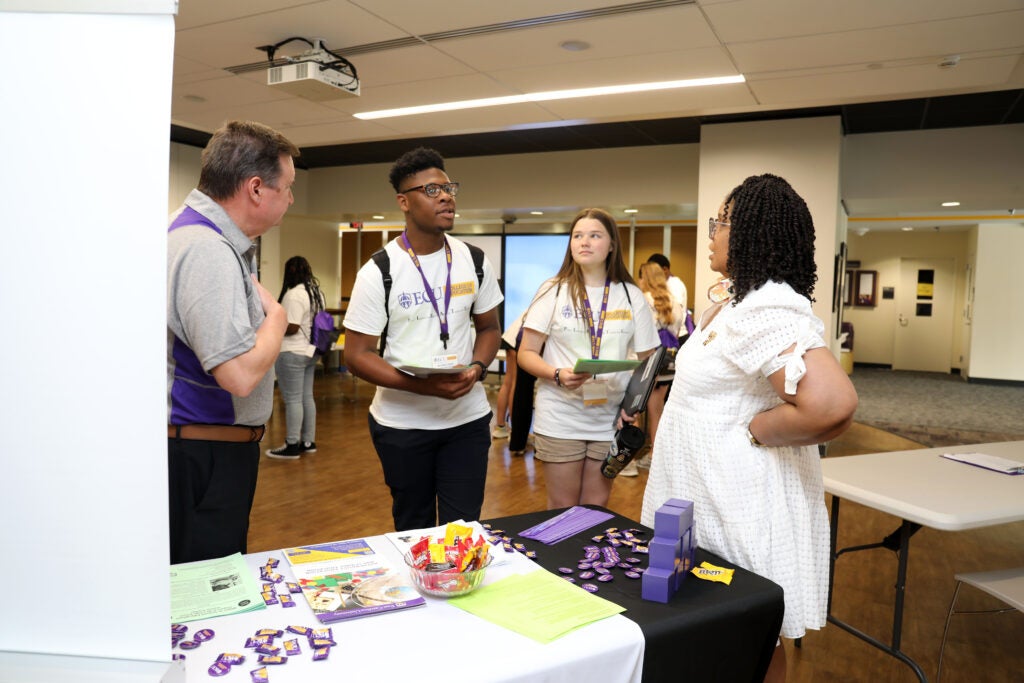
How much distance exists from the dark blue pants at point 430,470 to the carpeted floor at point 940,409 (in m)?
6.44

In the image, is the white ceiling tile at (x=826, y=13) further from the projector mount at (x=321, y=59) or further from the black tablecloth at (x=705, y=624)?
the black tablecloth at (x=705, y=624)

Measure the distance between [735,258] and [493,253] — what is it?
8.43m

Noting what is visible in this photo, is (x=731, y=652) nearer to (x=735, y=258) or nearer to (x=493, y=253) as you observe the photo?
(x=735, y=258)

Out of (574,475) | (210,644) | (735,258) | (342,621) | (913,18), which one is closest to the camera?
(210,644)

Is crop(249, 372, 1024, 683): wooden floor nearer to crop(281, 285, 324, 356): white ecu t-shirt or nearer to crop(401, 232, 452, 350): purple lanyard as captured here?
crop(281, 285, 324, 356): white ecu t-shirt

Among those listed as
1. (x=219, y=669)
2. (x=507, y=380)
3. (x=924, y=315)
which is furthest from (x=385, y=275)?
(x=924, y=315)

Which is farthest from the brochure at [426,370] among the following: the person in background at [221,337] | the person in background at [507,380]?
the person in background at [507,380]

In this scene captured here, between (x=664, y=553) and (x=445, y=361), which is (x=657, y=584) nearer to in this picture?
(x=664, y=553)

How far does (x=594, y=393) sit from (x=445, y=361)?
1.90 feet

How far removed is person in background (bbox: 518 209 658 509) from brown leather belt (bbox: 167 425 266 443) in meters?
1.27

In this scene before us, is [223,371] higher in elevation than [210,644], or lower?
higher

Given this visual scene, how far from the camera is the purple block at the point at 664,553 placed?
Result: 133cm

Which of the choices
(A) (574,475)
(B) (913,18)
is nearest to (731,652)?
(A) (574,475)

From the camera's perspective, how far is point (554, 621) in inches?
47.7
